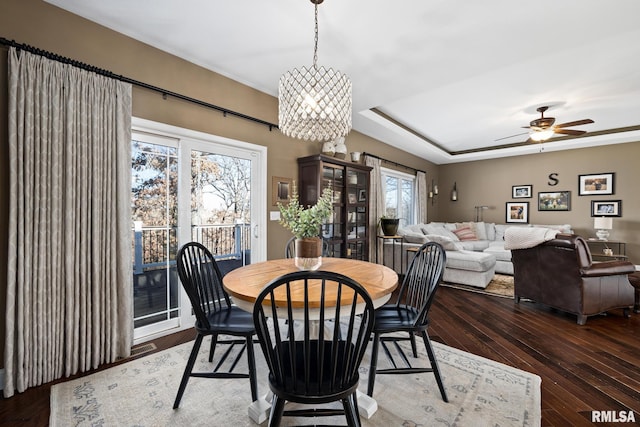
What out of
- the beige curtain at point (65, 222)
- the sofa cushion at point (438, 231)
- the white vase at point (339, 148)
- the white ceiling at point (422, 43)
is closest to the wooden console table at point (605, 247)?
the sofa cushion at point (438, 231)

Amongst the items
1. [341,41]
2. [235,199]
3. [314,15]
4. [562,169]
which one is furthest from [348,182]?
[562,169]

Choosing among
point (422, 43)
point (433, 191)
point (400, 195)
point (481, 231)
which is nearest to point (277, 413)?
point (422, 43)

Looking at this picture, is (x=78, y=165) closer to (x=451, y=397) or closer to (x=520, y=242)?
(x=451, y=397)

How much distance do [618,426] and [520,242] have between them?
7.48ft

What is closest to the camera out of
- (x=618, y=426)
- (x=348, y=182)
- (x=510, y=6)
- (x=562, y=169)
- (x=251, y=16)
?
(x=618, y=426)

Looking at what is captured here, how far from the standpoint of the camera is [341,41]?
2.53 metres

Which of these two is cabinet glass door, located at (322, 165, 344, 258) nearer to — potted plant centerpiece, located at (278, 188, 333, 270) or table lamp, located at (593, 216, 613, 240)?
potted plant centerpiece, located at (278, 188, 333, 270)

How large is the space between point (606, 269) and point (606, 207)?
3.98 meters

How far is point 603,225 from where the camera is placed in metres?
5.48

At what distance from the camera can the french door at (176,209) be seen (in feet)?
8.61

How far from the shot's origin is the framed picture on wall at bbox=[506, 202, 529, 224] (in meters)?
6.86

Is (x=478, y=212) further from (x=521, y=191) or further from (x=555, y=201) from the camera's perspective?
(x=555, y=201)

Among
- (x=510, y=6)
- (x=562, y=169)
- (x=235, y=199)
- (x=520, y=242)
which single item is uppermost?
(x=510, y=6)

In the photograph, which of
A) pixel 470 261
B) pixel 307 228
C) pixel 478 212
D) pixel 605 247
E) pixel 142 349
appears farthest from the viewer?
pixel 478 212
